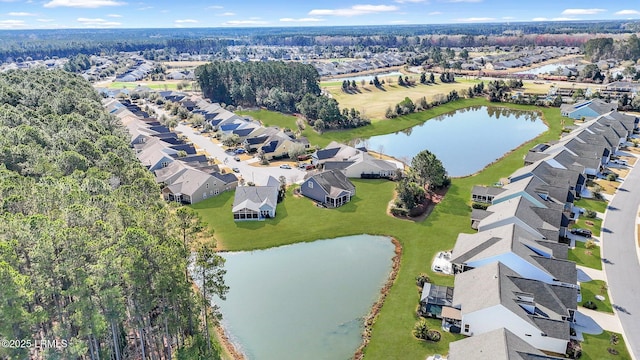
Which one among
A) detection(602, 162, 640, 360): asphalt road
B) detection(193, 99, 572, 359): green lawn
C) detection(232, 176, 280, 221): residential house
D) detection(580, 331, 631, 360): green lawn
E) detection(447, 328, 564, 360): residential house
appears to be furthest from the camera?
detection(232, 176, 280, 221): residential house

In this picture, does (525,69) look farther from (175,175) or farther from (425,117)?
(175,175)

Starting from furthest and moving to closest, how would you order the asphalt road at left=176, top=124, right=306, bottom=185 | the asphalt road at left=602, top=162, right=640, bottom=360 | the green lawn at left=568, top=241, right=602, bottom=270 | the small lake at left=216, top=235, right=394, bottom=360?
the asphalt road at left=176, top=124, right=306, bottom=185 < the green lawn at left=568, top=241, right=602, bottom=270 < the asphalt road at left=602, top=162, right=640, bottom=360 < the small lake at left=216, top=235, right=394, bottom=360

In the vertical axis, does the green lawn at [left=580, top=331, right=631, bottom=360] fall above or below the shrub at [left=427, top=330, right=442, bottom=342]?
below

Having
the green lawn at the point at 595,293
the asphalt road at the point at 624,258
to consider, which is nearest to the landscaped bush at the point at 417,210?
the green lawn at the point at 595,293

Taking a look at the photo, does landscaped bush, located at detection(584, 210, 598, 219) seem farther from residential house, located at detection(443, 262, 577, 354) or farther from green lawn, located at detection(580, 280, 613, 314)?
residential house, located at detection(443, 262, 577, 354)

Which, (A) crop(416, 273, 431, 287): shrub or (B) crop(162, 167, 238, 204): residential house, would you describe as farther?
(B) crop(162, 167, 238, 204): residential house

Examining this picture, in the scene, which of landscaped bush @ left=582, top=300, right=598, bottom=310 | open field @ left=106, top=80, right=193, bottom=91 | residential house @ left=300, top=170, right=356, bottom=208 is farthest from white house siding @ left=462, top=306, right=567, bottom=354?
open field @ left=106, top=80, right=193, bottom=91

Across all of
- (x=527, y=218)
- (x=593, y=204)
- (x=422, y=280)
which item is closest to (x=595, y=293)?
(x=527, y=218)
